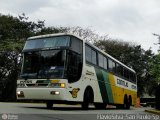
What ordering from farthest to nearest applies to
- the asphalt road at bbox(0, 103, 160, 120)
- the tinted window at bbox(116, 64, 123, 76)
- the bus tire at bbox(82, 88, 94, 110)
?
the tinted window at bbox(116, 64, 123, 76) < the bus tire at bbox(82, 88, 94, 110) < the asphalt road at bbox(0, 103, 160, 120)

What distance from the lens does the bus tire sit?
18734mm

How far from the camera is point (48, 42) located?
18.1m

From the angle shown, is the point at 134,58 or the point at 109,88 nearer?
the point at 109,88

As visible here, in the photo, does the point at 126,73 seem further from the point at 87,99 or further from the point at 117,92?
the point at 87,99

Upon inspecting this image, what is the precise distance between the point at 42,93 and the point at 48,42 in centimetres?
246

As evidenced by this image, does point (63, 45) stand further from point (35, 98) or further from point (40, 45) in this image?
point (35, 98)

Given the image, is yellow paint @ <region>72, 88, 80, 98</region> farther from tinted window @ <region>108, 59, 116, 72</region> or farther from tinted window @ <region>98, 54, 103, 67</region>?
tinted window @ <region>108, 59, 116, 72</region>

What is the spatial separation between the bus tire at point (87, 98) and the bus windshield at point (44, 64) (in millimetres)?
2396

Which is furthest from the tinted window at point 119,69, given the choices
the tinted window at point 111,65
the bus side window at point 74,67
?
the bus side window at point 74,67

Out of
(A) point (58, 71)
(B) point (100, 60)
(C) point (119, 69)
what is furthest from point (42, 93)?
(C) point (119, 69)

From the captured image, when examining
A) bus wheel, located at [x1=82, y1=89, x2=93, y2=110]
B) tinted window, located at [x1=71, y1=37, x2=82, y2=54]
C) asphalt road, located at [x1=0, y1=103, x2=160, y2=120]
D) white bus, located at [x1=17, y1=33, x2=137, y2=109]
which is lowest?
asphalt road, located at [x1=0, y1=103, x2=160, y2=120]

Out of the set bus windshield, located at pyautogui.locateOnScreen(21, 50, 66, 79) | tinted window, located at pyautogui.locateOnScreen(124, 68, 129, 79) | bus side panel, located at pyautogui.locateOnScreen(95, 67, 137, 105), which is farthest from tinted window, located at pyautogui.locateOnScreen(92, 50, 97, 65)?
tinted window, located at pyautogui.locateOnScreen(124, 68, 129, 79)

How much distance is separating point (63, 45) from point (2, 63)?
3264 centimetres

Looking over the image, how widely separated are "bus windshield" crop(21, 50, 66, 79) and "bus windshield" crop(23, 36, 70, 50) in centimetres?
40
